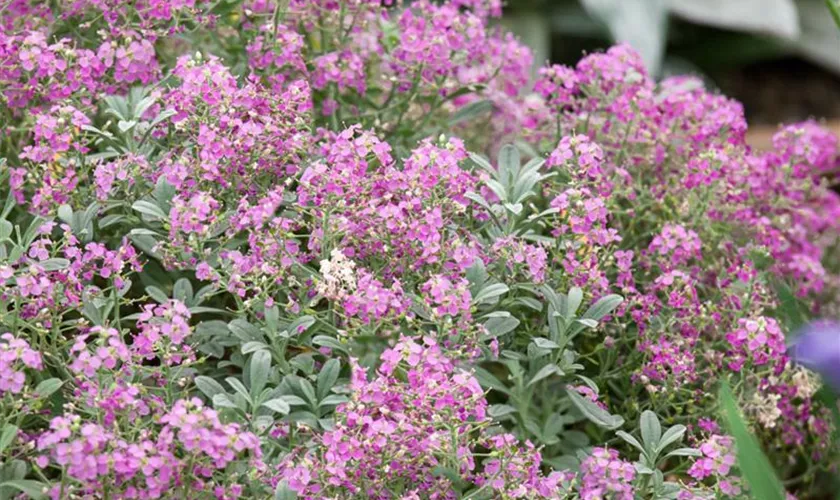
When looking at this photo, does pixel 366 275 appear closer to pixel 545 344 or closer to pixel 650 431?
pixel 545 344

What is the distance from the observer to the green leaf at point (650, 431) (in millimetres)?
1405

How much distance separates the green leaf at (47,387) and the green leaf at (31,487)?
0.32ft

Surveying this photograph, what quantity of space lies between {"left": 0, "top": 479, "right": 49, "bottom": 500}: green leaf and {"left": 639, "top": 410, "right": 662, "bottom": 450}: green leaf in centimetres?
69

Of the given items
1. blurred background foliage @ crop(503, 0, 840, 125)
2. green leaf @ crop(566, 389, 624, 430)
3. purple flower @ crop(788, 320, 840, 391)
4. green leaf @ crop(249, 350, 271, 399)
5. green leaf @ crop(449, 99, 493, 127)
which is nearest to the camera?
purple flower @ crop(788, 320, 840, 391)

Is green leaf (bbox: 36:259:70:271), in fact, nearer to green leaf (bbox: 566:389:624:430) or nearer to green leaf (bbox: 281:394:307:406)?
green leaf (bbox: 281:394:307:406)

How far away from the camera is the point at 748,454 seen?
1.09 m

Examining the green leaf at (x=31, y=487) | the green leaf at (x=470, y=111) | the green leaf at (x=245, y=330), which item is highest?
the green leaf at (x=470, y=111)

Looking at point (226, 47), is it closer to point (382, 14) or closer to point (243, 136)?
point (382, 14)

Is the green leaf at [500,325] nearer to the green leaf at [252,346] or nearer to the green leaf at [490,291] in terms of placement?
the green leaf at [490,291]

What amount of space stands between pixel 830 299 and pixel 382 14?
97cm

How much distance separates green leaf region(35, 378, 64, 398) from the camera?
1.30m

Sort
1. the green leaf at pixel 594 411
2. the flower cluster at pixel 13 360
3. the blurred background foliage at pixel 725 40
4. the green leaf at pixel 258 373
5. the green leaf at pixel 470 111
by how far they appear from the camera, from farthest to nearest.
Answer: the blurred background foliage at pixel 725 40 < the green leaf at pixel 470 111 < the green leaf at pixel 594 411 < the green leaf at pixel 258 373 < the flower cluster at pixel 13 360

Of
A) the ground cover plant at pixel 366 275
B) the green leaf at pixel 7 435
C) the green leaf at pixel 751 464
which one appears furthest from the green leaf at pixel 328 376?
the green leaf at pixel 751 464

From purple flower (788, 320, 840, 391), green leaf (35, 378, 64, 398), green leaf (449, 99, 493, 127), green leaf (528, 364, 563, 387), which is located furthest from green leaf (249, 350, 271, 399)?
green leaf (449, 99, 493, 127)
